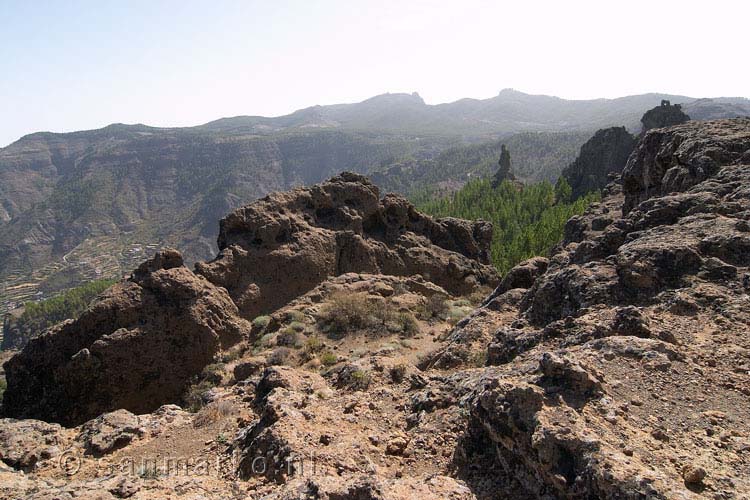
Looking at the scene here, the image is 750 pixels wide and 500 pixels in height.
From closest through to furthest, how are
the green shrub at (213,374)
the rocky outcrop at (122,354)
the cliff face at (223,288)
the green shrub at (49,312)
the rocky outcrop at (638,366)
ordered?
the rocky outcrop at (638,366) → the rocky outcrop at (122,354) → the cliff face at (223,288) → the green shrub at (213,374) → the green shrub at (49,312)

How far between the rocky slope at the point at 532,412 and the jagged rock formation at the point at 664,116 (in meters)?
72.4

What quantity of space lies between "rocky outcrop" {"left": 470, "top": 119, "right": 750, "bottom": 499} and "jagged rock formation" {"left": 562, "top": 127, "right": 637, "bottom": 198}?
69.4 metres

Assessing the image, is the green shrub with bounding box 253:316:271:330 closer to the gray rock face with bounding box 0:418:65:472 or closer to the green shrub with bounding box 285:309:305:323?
the green shrub with bounding box 285:309:305:323

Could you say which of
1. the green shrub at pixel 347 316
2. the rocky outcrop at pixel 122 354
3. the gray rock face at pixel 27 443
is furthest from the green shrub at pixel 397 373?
the rocky outcrop at pixel 122 354

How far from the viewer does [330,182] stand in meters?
26.9

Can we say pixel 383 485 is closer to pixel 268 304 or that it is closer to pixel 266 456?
pixel 266 456

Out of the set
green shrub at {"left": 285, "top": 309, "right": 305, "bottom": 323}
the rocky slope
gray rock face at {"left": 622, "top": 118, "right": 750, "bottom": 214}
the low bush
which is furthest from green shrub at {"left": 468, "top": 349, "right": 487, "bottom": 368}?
green shrub at {"left": 285, "top": 309, "right": 305, "bottom": 323}

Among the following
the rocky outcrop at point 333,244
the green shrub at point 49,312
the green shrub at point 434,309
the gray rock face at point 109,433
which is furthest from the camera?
the green shrub at point 49,312

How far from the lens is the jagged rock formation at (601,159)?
7544 centimetres

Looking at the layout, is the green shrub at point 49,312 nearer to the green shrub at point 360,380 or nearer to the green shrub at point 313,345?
the green shrub at point 313,345

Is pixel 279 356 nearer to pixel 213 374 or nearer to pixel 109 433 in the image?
pixel 213 374

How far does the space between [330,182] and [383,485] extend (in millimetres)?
22670

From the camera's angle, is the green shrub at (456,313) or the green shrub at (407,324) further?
the green shrub at (456,313)

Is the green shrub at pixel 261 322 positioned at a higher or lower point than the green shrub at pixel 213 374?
higher
